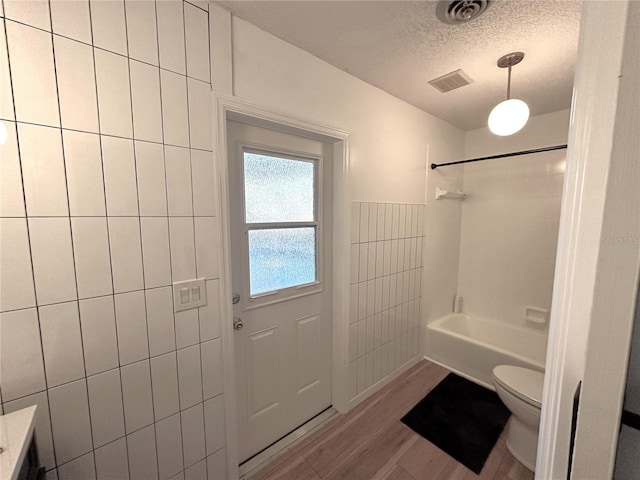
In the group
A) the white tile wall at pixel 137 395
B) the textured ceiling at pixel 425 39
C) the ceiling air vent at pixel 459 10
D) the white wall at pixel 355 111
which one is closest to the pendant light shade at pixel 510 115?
the textured ceiling at pixel 425 39

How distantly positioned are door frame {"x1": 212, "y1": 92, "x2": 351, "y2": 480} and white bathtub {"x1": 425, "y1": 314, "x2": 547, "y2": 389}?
1132mm

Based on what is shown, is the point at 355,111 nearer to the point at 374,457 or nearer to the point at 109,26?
the point at 109,26

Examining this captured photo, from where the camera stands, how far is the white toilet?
1448mm

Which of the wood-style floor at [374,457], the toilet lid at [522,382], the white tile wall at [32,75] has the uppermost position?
the white tile wall at [32,75]

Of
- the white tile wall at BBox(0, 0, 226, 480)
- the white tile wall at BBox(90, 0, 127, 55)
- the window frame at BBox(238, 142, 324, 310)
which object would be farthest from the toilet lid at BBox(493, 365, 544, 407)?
the white tile wall at BBox(90, 0, 127, 55)

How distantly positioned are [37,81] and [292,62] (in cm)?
104

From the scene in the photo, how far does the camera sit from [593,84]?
369 millimetres

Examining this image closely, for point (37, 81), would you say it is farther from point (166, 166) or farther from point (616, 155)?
point (616, 155)

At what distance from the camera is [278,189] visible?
61.1 inches

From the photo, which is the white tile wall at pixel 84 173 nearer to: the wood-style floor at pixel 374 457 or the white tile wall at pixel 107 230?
the white tile wall at pixel 107 230

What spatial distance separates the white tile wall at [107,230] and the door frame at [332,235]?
52 millimetres

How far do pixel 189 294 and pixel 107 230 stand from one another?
1.29ft

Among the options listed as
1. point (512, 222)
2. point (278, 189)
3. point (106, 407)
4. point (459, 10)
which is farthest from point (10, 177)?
point (512, 222)

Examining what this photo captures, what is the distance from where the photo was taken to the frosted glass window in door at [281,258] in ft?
4.90
